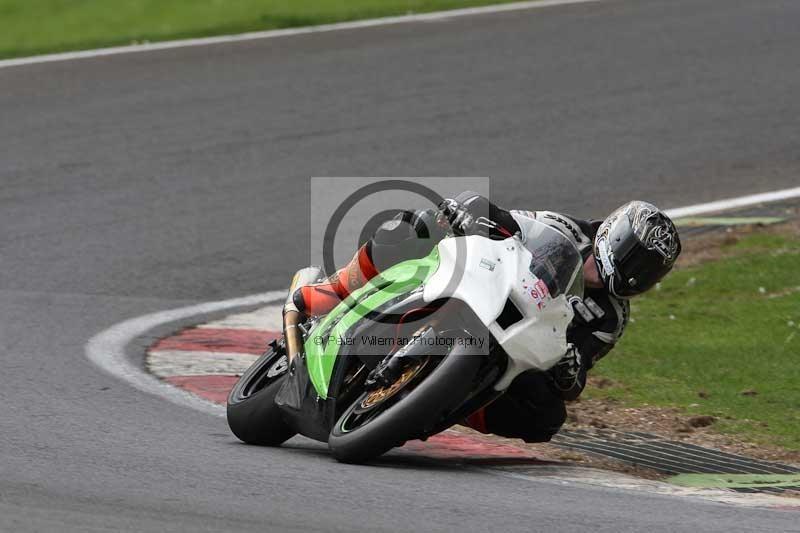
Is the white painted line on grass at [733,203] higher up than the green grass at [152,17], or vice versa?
the green grass at [152,17]

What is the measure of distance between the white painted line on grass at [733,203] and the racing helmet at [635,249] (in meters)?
5.46

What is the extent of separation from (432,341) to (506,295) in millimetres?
350

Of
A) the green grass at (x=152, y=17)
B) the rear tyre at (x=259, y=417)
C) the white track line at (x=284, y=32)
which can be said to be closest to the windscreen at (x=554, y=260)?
the rear tyre at (x=259, y=417)

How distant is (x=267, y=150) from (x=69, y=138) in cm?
182

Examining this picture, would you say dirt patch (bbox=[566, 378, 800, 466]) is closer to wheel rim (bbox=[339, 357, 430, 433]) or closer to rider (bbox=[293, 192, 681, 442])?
rider (bbox=[293, 192, 681, 442])

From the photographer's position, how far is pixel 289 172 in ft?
39.2

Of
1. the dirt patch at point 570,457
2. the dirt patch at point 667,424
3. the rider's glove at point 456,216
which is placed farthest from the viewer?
the dirt patch at point 667,424

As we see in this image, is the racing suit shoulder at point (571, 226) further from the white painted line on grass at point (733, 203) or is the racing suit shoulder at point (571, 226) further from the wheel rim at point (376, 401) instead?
the white painted line on grass at point (733, 203)

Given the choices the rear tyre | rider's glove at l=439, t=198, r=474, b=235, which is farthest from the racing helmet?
the rear tyre

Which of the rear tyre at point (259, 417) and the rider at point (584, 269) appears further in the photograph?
the rear tyre at point (259, 417)

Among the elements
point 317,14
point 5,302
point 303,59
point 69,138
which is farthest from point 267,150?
point 317,14

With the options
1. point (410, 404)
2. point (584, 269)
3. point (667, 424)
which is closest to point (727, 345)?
point (667, 424)

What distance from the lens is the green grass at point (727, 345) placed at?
7348 millimetres

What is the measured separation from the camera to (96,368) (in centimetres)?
738
